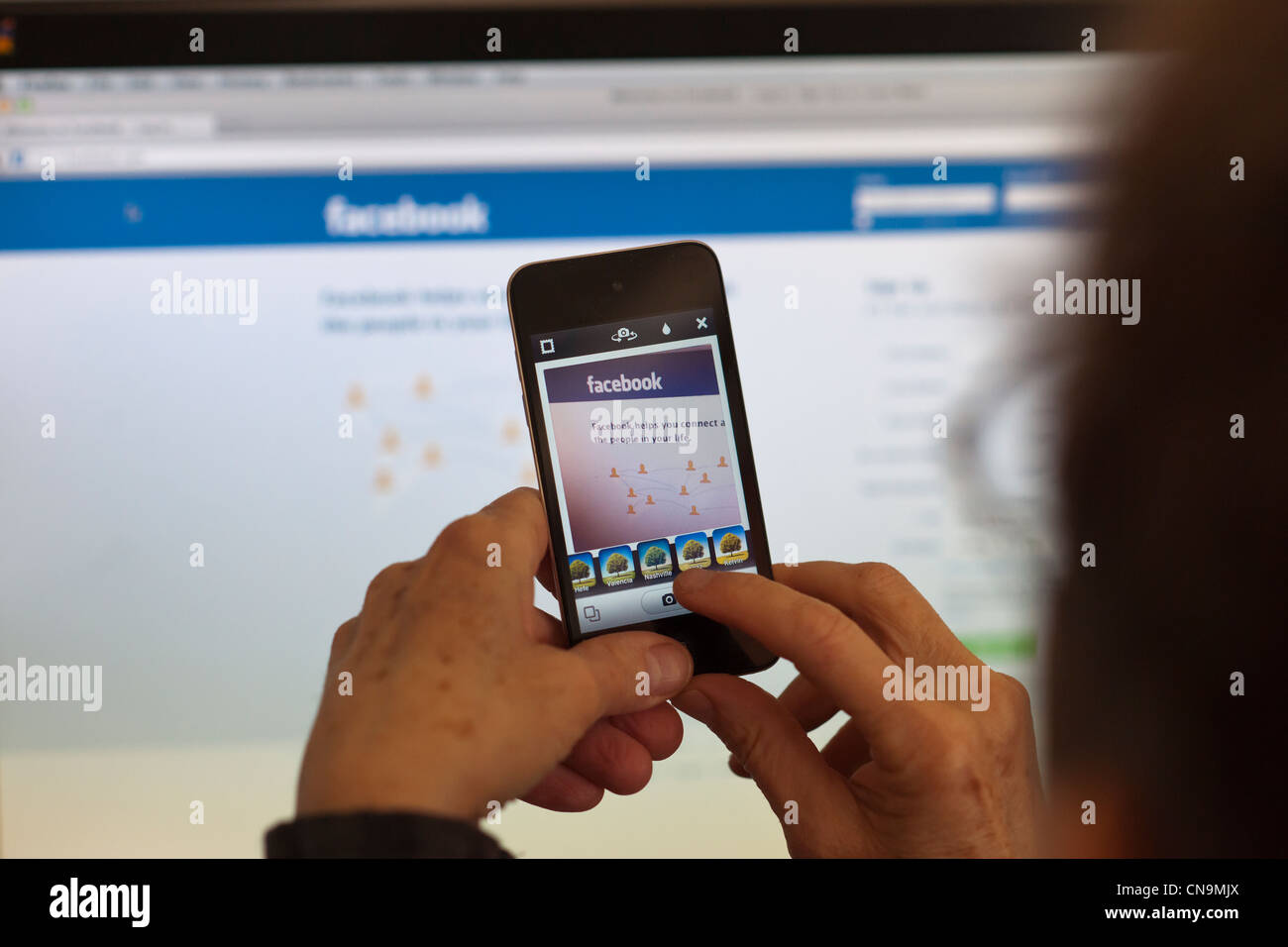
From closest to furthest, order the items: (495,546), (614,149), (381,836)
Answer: (381,836) < (495,546) < (614,149)

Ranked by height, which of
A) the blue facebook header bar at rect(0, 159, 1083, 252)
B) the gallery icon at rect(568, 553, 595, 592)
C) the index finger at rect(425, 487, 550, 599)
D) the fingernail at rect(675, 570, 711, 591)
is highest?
the blue facebook header bar at rect(0, 159, 1083, 252)

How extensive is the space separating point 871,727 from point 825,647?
2.5 inches

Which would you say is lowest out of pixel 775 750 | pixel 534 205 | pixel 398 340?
pixel 775 750

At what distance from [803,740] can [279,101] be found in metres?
0.69

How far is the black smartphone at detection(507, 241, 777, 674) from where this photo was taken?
594 mm

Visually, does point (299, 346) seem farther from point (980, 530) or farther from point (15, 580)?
point (980, 530)

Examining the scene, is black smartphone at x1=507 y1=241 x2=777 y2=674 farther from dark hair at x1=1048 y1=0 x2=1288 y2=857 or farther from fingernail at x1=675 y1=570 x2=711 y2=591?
dark hair at x1=1048 y1=0 x2=1288 y2=857

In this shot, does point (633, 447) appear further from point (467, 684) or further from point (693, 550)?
point (467, 684)

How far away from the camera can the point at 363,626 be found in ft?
1.78

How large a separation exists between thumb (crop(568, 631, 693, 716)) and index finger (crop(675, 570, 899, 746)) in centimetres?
6

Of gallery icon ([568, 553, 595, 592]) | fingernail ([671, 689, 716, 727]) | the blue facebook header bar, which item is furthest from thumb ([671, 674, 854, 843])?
the blue facebook header bar

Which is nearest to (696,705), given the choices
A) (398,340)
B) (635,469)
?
(635,469)

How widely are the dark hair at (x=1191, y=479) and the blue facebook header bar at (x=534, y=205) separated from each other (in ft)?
0.34

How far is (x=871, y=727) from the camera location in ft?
1.71
